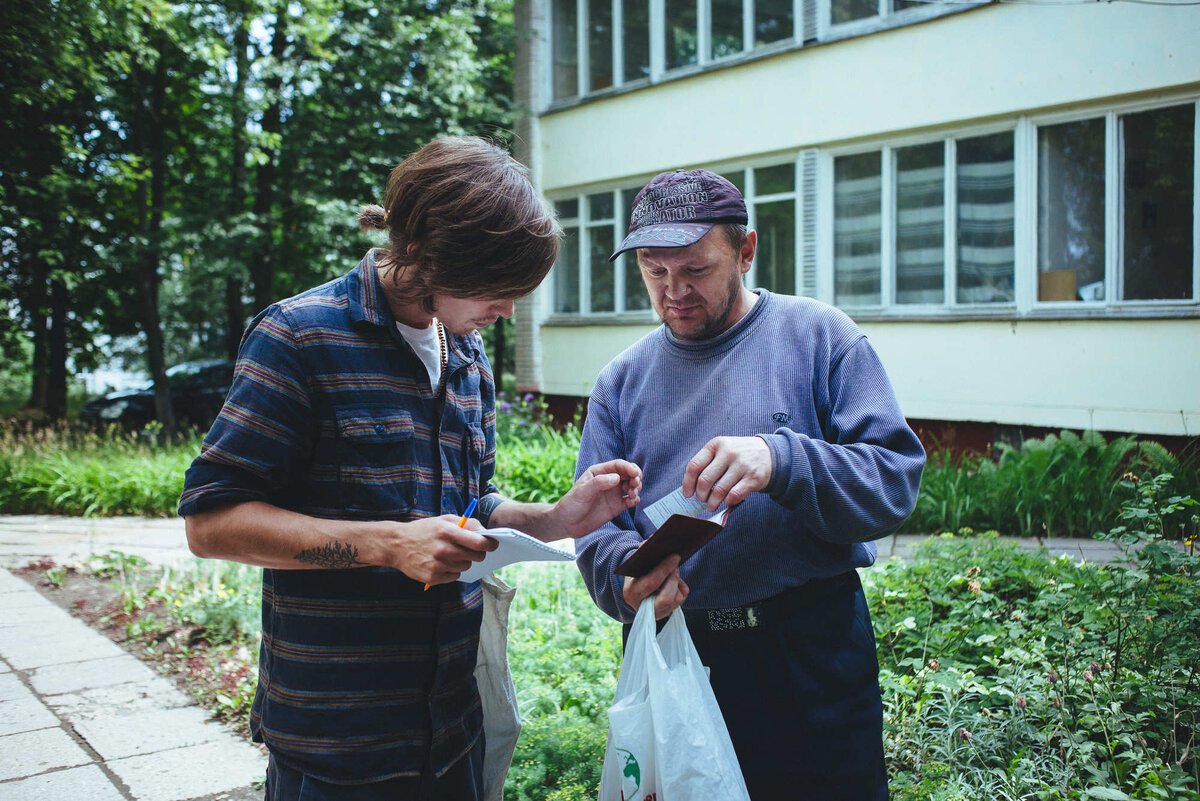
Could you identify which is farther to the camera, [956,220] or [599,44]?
[599,44]

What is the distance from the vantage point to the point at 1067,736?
2.70 m

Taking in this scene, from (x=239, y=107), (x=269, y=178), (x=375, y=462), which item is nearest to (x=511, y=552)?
(x=375, y=462)

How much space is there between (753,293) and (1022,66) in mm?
7953

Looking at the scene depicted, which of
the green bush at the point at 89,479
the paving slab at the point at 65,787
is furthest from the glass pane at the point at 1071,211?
the green bush at the point at 89,479

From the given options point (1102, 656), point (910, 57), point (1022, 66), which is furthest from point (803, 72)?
point (1102, 656)

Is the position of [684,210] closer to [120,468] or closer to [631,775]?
[631,775]

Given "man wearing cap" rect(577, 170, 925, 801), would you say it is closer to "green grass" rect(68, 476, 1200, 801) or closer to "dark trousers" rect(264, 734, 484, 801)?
"dark trousers" rect(264, 734, 484, 801)

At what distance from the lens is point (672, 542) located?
1865 mm

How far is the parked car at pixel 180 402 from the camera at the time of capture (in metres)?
16.1

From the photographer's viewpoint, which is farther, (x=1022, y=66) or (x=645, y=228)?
(x=1022, y=66)

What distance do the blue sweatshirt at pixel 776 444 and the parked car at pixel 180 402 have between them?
49.9ft

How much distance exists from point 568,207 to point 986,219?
644 cm

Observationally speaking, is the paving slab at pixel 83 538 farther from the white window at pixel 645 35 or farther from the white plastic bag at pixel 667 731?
the white window at pixel 645 35

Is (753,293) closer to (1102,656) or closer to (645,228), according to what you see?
(645,228)
